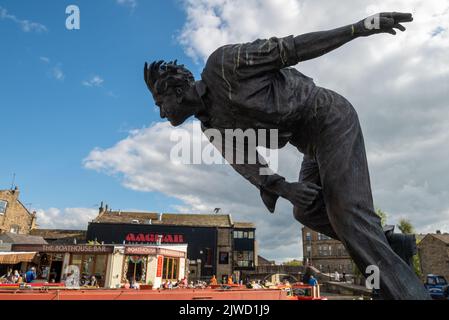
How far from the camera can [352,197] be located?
2104mm

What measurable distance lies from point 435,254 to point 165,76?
155ft

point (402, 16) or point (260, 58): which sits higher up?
point (402, 16)

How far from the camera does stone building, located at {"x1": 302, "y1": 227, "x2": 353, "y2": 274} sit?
73.6m

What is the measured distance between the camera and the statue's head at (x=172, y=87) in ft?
8.28

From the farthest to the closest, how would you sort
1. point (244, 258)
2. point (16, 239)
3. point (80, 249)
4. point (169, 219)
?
point (169, 219) < point (244, 258) < point (16, 239) < point (80, 249)

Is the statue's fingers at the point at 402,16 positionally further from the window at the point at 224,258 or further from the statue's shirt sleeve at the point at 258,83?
the window at the point at 224,258

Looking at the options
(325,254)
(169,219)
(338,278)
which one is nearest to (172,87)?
(338,278)

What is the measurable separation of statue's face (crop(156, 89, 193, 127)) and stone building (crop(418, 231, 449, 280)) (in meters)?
44.1

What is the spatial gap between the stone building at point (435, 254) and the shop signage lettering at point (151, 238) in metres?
29.4

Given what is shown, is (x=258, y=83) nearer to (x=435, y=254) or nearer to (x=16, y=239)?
(x=16, y=239)

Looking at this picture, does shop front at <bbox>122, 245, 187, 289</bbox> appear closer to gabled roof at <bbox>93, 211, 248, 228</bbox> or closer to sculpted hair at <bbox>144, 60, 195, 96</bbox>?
gabled roof at <bbox>93, 211, 248, 228</bbox>

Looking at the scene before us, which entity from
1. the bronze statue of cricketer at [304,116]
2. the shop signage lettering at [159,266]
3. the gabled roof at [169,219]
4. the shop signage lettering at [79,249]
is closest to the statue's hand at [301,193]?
the bronze statue of cricketer at [304,116]
